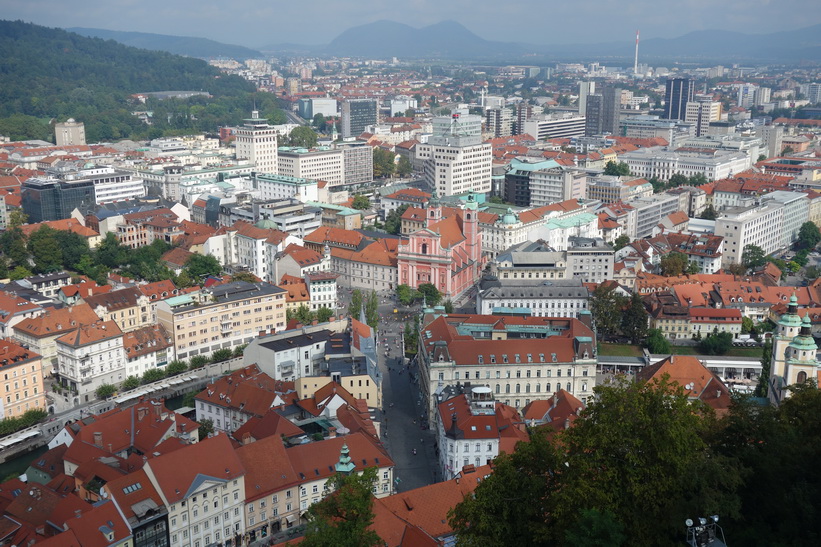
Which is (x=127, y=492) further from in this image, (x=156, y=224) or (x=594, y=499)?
(x=156, y=224)

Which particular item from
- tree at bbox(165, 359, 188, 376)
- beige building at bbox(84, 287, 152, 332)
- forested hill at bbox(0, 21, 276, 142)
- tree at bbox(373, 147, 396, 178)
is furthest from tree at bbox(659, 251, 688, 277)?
forested hill at bbox(0, 21, 276, 142)

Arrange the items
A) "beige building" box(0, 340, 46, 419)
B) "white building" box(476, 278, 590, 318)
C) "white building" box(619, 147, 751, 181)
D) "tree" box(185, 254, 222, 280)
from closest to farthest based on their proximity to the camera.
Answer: "beige building" box(0, 340, 46, 419) → "white building" box(476, 278, 590, 318) → "tree" box(185, 254, 222, 280) → "white building" box(619, 147, 751, 181)

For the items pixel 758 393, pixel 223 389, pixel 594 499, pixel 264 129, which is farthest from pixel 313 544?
pixel 264 129

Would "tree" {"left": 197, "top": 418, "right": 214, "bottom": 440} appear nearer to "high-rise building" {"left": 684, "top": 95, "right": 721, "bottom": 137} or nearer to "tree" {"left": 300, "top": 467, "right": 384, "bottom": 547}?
"tree" {"left": 300, "top": 467, "right": 384, "bottom": 547}

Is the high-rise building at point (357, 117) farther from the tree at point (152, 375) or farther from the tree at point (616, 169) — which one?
the tree at point (152, 375)

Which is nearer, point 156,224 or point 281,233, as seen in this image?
point 281,233

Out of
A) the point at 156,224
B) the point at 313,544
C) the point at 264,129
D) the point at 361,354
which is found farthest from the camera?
the point at 264,129
